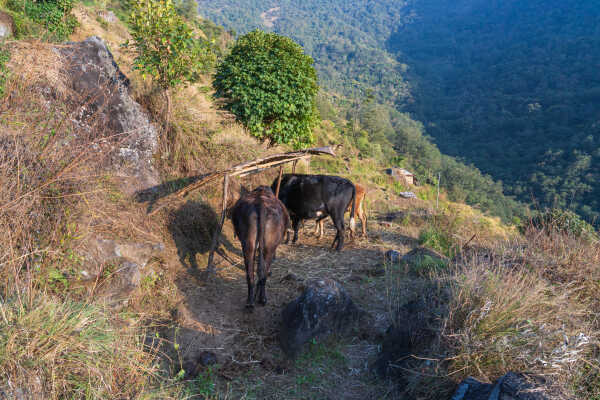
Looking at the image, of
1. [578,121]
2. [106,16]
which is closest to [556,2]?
[578,121]

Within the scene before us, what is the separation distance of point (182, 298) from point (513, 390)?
4.66 meters

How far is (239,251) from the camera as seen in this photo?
7.50 meters

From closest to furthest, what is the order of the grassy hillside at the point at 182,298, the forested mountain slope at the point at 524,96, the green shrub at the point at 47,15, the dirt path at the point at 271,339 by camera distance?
A: the grassy hillside at the point at 182,298
the dirt path at the point at 271,339
the green shrub at the point at 47,15
the forested mountain slope at the point at 524,96

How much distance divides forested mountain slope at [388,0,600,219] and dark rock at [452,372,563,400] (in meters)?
18.2

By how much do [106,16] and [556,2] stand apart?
189702mm

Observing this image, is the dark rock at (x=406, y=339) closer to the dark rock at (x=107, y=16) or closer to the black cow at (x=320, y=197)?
the black cow at (x=320, y=197)

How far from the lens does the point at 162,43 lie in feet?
24.1

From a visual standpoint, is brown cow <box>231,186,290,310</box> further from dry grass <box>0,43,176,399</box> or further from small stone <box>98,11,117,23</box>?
small stone <box>98,11,117,23</box>

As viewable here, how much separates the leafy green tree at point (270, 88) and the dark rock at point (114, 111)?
2.76 meters

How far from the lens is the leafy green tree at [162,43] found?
7297mm

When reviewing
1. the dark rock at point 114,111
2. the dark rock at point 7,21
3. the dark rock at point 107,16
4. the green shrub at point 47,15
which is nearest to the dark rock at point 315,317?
the dark rock at point 114,111

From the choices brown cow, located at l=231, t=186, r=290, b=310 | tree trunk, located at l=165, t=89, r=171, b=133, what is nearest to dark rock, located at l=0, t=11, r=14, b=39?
tree trunk, located at l=165, t=89, r=171, b=133

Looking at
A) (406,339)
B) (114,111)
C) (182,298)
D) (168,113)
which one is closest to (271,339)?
(182,298)

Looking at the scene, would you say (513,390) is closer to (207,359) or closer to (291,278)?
(207,359)
